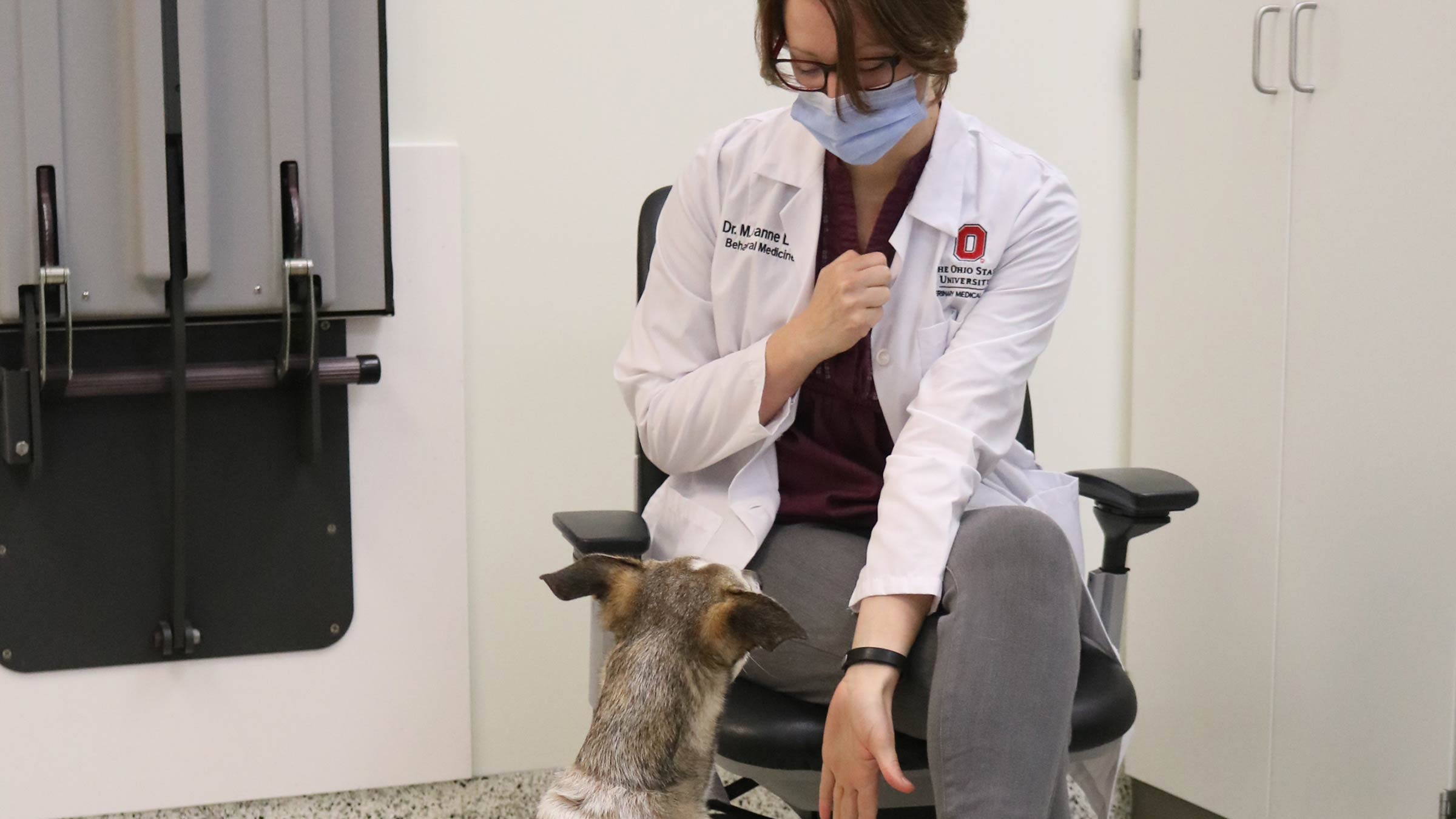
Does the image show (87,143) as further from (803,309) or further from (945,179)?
(945,179)

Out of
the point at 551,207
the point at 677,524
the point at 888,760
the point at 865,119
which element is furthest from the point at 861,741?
the point at 551,207

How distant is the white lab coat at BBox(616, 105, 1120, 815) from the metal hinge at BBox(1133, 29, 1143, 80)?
0.85 m

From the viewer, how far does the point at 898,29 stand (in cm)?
136

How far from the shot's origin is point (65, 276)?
1.74 metres

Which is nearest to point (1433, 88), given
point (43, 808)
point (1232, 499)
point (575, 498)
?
point (1232, 499)

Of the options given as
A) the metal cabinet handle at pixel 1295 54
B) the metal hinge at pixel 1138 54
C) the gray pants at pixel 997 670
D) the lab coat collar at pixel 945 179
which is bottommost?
the gray pants at pixel 997 670

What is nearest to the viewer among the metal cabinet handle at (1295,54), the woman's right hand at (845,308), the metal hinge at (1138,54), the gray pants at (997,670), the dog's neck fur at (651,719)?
the gray pants at (997,670)

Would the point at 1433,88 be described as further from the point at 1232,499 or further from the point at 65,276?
the point at 65,276

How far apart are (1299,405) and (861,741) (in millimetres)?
1121

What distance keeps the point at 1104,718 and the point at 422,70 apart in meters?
1.38

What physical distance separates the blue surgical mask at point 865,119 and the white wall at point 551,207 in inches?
28.0

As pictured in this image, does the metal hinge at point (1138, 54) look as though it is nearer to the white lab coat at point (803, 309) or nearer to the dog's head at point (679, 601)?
the white lab coat at point (803, 309)

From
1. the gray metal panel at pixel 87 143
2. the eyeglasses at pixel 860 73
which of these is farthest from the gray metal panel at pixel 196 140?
the eyeglasses at pixel 860 73

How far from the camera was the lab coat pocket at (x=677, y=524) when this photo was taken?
149 centimetres
